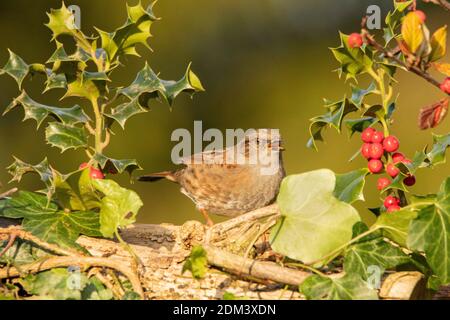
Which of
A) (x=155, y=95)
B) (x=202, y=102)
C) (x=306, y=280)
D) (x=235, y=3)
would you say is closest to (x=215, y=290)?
(x=306, y=280)

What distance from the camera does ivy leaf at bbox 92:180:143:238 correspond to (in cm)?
187

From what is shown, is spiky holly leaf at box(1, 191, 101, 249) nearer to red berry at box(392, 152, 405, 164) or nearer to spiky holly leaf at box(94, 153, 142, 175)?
spiky holly leaf at box(94, 153, 142, 175)

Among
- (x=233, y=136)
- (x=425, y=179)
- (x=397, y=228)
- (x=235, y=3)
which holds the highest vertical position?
(x=235, y=3)

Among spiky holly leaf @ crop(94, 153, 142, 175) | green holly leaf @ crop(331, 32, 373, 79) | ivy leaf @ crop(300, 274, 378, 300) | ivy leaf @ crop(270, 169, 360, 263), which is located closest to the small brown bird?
spiky holly leaf @ crop(94, 153, 142, 175)

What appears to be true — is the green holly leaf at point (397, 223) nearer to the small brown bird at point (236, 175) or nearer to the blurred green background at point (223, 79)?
the small brown bird at point (236, 175)

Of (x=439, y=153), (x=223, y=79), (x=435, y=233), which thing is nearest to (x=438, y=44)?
(x=439, y=153)

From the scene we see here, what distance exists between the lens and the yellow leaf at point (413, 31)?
162cm

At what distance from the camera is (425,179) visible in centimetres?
418

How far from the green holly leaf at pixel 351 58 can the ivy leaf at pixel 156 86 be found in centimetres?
43

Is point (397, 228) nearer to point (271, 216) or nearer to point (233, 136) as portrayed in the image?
point (271, 216)

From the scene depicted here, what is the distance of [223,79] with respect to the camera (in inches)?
185

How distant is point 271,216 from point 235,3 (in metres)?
3.00

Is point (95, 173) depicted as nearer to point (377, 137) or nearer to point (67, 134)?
point (67, 134)

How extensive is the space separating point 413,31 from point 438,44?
0.29ft
